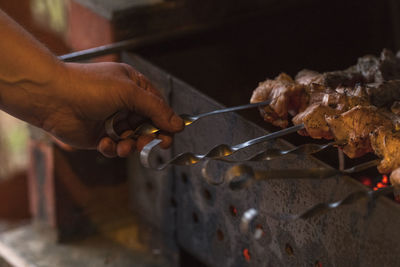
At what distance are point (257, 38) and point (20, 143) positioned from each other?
7.69 feet

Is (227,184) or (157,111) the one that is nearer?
(227,184)

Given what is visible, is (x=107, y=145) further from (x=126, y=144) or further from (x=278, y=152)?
(x=278, y=152)

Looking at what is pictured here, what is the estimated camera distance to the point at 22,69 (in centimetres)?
168

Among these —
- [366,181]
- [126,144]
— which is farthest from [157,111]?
[366,181]

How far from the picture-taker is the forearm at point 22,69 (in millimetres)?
1646

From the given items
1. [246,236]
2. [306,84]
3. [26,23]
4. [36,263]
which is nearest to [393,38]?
[306,84]

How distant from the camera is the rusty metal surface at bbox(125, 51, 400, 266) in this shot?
1.61 m

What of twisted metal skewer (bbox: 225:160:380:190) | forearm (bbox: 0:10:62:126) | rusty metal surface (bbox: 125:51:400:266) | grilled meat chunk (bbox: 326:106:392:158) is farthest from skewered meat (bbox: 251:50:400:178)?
forearm (bbox: 0:10:62:126)

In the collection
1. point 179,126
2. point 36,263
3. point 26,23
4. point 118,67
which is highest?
point 26,23

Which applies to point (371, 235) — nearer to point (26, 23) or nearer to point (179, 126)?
point (179, 126)

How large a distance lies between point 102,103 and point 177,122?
0.64ft

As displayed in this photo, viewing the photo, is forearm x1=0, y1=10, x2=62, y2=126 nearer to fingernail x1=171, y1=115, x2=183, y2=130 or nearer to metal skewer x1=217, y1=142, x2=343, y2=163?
fingernail x1=171, y1=115, x2=183, y2=130

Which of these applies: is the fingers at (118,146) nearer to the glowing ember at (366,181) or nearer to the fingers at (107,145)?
the fingers at (107,145)

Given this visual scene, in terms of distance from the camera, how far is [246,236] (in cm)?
206
